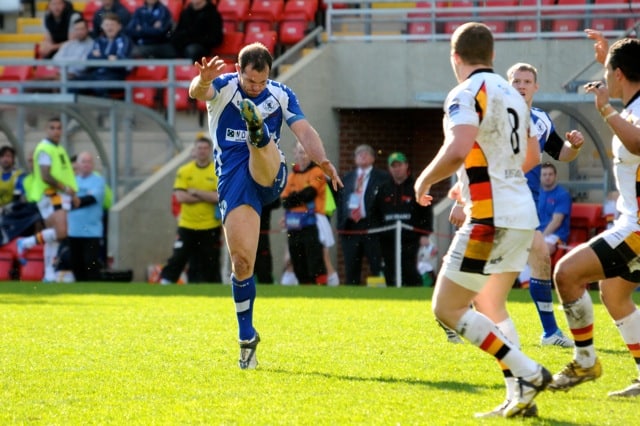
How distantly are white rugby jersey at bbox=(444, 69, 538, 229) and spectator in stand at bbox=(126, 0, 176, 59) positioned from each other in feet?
51.1

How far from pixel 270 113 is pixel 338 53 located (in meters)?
12.3

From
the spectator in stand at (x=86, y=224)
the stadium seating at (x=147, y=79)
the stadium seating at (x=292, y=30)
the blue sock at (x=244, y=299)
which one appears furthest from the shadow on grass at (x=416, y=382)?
the stadium seating at (x=292, y=30)

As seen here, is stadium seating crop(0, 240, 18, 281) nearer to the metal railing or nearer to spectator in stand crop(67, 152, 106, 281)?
spectator in stand crop(67, 152, 106, 281)

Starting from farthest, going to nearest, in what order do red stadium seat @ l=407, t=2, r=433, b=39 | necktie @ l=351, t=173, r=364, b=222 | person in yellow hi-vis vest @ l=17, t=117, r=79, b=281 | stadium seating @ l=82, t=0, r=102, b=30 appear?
1. stadium seating @ l=82, t=0, r=102, b=30
2. red stadium seat @ l=407, t=2, r=433, b=39
3. person in yellow hi-vis vest @ l=17, t=117, r=79, b=281
4. necktie @ l=351, t=173, r=364, b=222

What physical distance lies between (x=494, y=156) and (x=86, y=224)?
13.4 m

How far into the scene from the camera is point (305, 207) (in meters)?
18.1

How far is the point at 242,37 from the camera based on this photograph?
2191 cm

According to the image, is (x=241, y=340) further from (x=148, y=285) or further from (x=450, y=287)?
(x=148, y=285)

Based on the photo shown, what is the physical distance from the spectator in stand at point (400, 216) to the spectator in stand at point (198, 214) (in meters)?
2.44

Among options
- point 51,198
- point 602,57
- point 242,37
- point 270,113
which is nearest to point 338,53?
point 242,37

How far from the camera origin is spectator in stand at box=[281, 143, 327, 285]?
1805cm

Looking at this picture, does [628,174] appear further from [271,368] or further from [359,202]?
[359,202]

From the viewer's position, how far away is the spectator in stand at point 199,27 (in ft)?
69.8

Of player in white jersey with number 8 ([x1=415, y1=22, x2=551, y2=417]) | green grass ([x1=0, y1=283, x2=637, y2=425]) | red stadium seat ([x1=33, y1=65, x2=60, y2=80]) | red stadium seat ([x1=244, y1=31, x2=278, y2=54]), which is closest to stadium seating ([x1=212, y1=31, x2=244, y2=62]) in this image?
red stadium seat ([x1=244, y1=31, x2=278, y2=54])
